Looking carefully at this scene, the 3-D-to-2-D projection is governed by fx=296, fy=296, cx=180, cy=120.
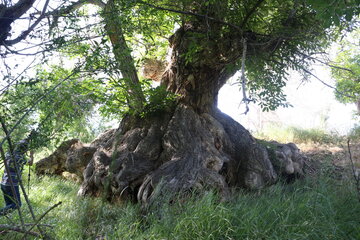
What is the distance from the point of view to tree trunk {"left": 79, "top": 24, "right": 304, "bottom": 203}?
4.85 meters

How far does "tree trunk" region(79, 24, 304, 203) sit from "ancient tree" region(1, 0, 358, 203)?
20 millimetres

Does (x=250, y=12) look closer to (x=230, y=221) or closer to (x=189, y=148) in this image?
(x=189, y=148)

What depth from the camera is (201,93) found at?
20.6 ft

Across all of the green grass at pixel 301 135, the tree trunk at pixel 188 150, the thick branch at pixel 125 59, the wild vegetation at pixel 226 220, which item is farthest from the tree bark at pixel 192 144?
the green grass at pixel 301 135

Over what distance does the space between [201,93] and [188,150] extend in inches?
59.9

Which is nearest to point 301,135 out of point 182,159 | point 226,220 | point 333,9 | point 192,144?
point 192,144

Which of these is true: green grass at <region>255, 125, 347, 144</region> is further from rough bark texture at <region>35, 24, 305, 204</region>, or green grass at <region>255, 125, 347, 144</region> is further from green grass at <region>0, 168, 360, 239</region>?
green grass at <region>0, 168, 360, 239</region>

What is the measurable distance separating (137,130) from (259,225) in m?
3.55

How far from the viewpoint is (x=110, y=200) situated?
5270 millimetres

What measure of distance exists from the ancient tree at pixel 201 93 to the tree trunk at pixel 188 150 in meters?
0.02

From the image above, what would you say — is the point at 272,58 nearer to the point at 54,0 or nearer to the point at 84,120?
the point at 84,120

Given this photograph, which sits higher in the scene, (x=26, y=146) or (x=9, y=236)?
(x=26, y=146)

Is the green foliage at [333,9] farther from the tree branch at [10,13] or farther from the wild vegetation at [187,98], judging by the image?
the tree branch at [10,13]

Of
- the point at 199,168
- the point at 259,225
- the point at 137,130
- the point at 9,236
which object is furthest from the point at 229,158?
the point at 9,236
